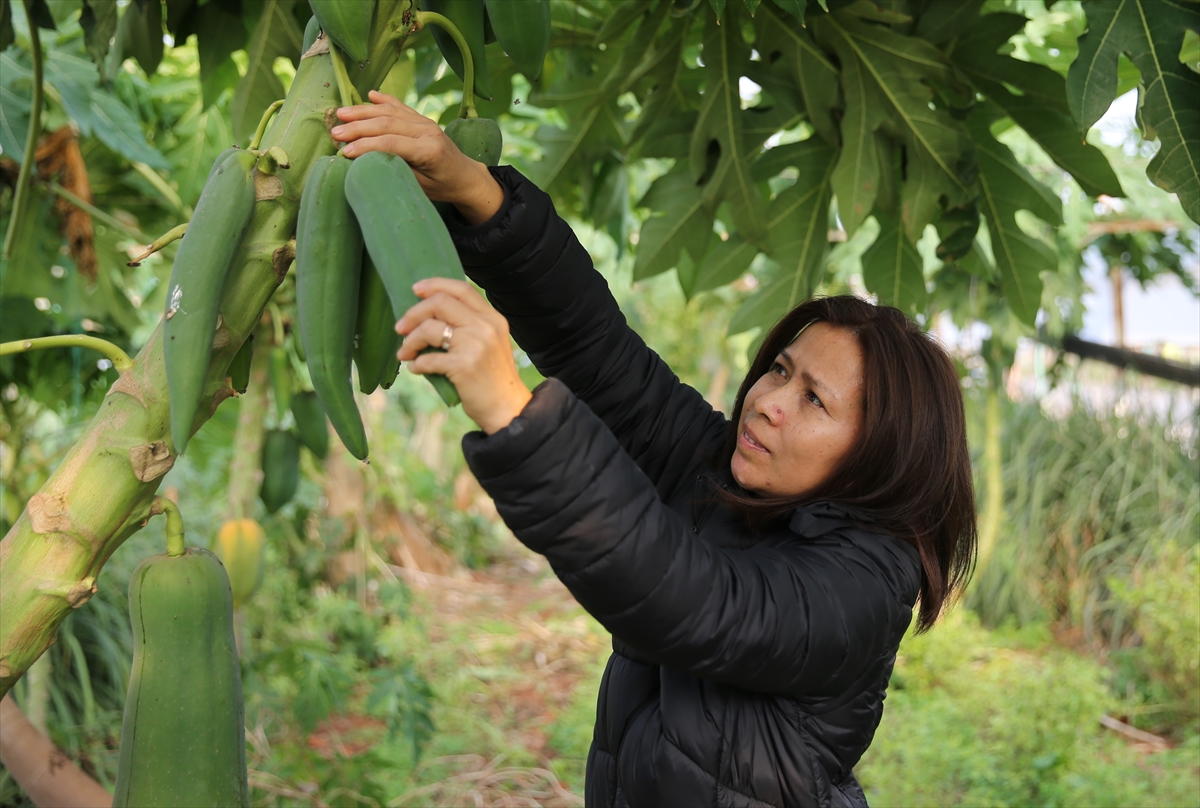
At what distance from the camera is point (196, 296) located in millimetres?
789

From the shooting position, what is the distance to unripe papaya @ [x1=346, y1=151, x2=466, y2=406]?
74 centimetres

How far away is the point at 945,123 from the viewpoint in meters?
1.79

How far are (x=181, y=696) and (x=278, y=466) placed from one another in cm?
186

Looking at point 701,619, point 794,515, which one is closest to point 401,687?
point 794,515

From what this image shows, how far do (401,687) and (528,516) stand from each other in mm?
2543

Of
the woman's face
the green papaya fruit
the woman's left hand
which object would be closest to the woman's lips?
the woman's face

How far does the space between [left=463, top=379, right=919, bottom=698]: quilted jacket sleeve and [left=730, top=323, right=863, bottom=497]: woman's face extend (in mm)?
200

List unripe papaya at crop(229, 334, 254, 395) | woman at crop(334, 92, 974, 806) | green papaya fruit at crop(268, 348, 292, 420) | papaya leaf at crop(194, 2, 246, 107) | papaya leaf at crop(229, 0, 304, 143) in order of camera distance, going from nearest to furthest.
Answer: woman at crop(334, 92, 974, 806)
unripe papaya at crop(229, 334, 254, 395)
papaya leaf at crop(229, 0, 304, 143)
papaya leaf at crop(194, 2, 246, 107)
green papaya fruit at crop(268, 348, 292, 420)

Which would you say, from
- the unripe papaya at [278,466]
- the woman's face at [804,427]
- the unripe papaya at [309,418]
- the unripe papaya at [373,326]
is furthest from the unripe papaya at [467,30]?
the unripe papaya at [278,466]

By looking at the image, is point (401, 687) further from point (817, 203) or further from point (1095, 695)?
point (1095, 695)

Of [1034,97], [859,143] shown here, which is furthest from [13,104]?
[1034,97]

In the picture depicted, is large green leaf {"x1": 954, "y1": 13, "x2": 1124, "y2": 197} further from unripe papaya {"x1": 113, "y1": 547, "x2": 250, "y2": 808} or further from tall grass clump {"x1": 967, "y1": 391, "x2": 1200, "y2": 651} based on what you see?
tall grass clump {"x1": 967, "y1": 391, "x2": 1200, "y2": 651}

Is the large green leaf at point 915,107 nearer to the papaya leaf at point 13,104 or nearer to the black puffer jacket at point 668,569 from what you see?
the black puffer jacket at point 668,569

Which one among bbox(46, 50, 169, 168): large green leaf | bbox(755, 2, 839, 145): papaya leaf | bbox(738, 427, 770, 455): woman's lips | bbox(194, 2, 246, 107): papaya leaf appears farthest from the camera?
bbox(46, 50, 169, 168): large green leaf
